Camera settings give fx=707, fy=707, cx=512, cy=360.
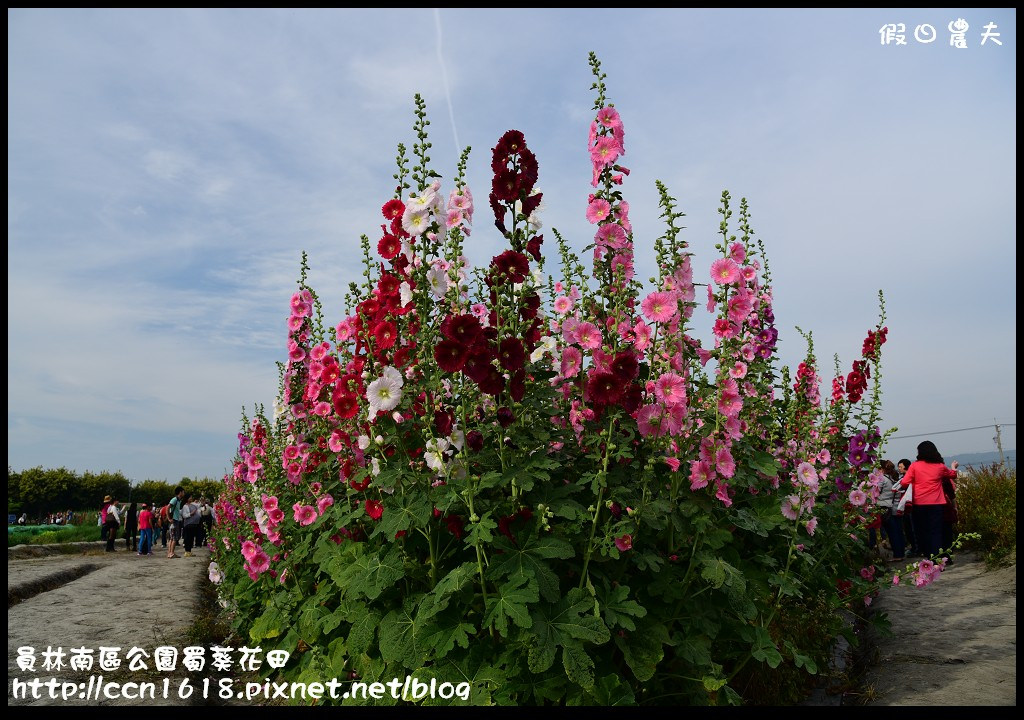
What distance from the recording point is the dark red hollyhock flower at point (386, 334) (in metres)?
3.62

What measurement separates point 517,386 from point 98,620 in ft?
23.1

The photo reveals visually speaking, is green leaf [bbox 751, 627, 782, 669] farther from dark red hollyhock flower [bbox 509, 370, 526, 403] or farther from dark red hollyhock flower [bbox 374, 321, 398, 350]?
dark red hollyhock flower [bbox 374, 321, 398, 350]

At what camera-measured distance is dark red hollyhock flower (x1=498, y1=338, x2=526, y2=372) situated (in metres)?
3.15

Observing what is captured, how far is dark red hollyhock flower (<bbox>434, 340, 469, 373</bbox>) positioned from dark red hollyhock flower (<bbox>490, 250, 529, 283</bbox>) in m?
0.40

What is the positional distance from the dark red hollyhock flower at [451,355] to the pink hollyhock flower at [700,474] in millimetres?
1206

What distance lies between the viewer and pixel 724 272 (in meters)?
3.89

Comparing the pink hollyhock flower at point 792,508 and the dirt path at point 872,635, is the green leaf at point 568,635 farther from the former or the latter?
the dirt path at point 872,635

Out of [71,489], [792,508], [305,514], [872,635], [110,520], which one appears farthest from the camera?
[71,489]

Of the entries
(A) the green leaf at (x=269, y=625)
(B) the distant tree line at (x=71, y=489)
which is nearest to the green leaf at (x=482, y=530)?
(A) the green leaf at (x=269, y=625)

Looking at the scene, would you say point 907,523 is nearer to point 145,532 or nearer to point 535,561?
point 535,561

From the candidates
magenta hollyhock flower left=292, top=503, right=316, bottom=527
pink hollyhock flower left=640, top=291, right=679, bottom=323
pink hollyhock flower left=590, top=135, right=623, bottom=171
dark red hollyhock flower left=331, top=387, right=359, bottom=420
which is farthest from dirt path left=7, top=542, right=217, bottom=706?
pink hollyhock flower left=590, top=135, right=623, bottom=171

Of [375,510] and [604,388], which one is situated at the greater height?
[604,388]

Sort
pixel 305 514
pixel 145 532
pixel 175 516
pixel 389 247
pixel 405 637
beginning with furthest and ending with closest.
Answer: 1. pixel 175 516
2. pixel 145 532
3. pixel 305 514
4. pixel 389 247
5. pixel 405 637

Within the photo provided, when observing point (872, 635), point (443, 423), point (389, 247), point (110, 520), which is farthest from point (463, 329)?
point (110, 520)
